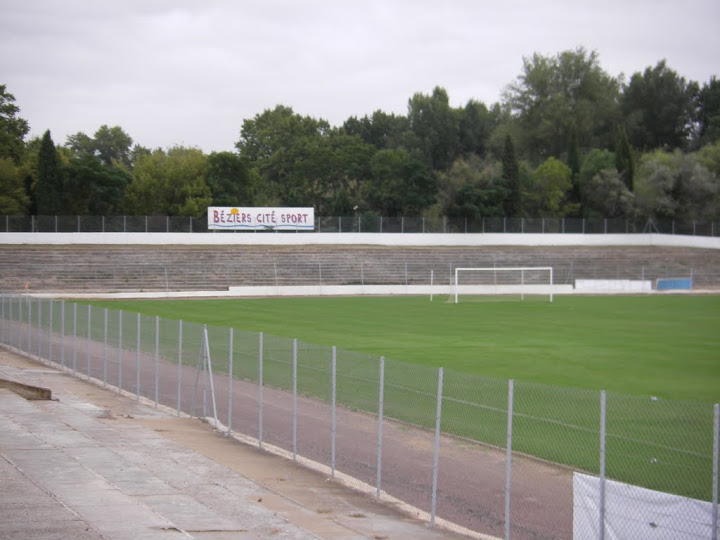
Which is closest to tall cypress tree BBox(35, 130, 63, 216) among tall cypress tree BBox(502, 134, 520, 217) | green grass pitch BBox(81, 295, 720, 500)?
green grass pitch BBox(81, 295, 720, 500)

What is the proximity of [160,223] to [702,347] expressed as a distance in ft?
190

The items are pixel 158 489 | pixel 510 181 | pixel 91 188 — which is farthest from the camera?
pixel 510 181

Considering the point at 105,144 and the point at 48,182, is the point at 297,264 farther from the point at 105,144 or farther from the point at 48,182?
the point at 105,144

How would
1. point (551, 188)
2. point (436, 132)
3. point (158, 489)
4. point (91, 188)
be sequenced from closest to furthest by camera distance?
point (158, 489) → point (91, 188) → point (551, 188) → point (436, 132)

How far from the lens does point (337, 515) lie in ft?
45.7

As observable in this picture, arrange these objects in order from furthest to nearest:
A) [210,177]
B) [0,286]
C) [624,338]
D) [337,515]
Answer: [210,177] → [0,286] → [624,338] → [337,515]

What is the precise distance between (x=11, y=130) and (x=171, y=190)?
2003 centimetres

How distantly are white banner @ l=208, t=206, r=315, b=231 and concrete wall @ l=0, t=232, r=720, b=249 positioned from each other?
2.62 feet

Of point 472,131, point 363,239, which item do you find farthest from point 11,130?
point 472,131

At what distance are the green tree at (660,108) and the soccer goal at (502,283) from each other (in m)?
62.2

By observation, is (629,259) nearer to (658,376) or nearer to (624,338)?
(624,338)

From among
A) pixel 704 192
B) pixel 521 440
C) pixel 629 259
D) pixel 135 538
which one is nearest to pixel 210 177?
pixel 629 259

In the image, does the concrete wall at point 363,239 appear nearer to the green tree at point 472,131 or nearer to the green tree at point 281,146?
the green tree at point 281,146

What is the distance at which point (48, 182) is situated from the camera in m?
87.2
